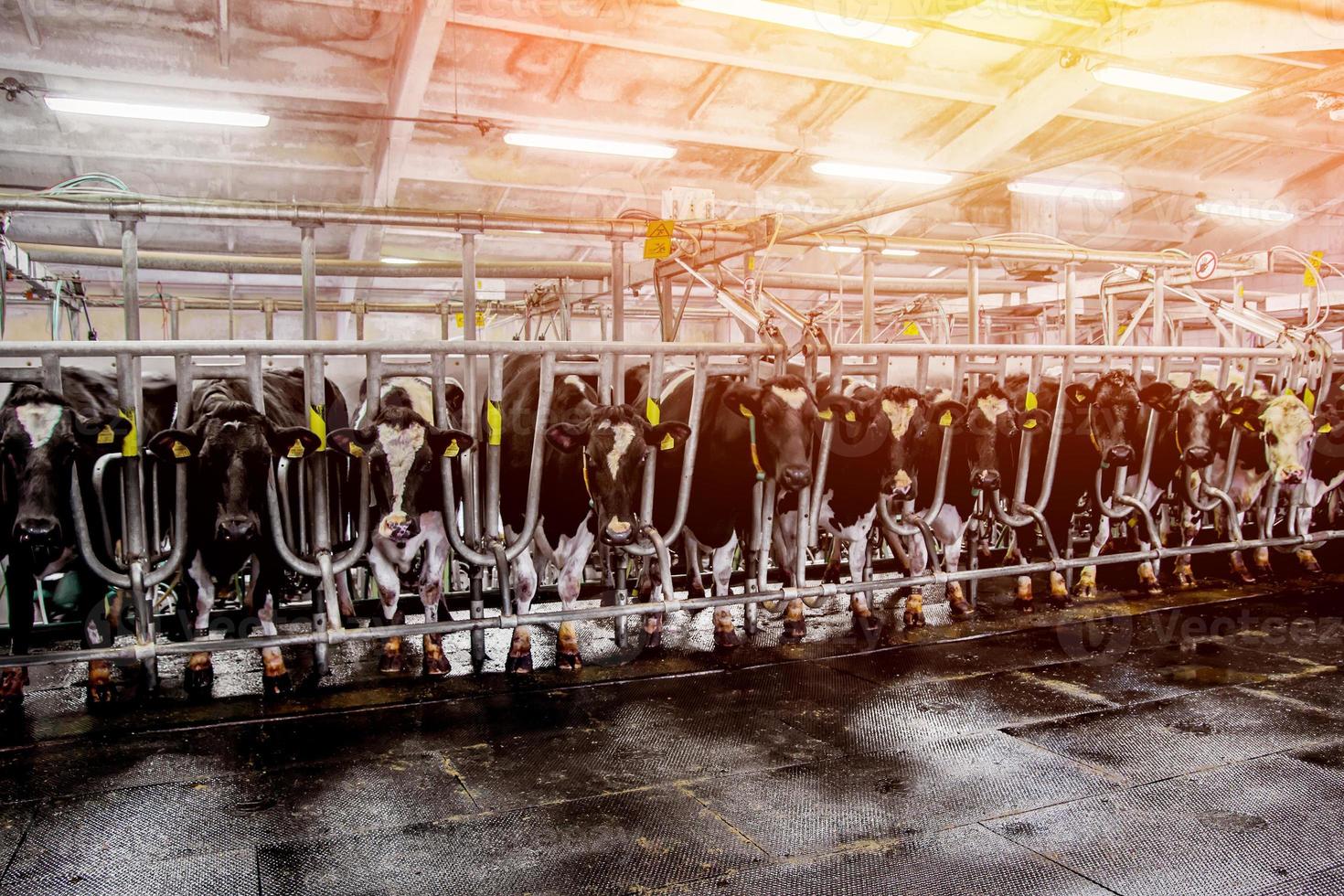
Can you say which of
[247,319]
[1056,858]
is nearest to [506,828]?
[1056,858]

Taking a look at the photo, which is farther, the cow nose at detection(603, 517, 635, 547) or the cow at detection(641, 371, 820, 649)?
the cow at detection(641, 371, 820, 649)

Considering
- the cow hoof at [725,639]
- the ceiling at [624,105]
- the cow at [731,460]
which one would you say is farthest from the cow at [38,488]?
the ceiling at [624,105]

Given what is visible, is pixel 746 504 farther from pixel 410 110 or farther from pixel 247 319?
pixel 247 319

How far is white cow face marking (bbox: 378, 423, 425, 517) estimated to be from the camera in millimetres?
4645

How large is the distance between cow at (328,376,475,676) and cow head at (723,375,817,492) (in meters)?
1.54

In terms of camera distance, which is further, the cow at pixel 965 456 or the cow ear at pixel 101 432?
the cow at pixel 965 456

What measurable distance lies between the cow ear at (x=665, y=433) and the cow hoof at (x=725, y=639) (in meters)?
1.20

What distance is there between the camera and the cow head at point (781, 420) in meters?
5.16

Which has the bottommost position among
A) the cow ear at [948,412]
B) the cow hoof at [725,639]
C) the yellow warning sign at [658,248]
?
the cow hoof at [725,639]

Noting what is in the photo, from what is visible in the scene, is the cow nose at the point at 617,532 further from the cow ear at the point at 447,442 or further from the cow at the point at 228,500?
the cow at the point at 228,500

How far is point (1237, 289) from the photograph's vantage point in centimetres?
771

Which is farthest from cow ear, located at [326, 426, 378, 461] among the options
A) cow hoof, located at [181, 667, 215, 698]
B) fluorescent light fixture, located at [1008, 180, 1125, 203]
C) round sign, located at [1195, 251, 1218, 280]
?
fluorescent light fixture, located at [1008, 180, 1125, 203]

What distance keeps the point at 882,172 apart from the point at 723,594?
8.98m

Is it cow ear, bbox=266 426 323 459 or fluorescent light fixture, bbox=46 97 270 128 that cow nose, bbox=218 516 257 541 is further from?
fluorescent light fixture, bbox=46 97 270 128
